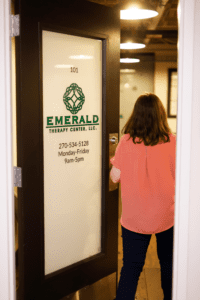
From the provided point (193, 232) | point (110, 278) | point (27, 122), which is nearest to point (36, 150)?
point (27, 122)

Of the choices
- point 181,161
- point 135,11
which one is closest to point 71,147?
point 181,161

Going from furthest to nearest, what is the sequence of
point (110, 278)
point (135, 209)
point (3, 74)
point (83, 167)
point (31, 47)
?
point (110, 278), point (83, 167), point (135, 209), point (31, 47), point (3, 74)

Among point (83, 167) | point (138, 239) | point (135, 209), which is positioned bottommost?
point (138, 239)

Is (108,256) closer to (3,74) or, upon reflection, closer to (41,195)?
(41,195)

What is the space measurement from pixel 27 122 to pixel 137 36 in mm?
3625

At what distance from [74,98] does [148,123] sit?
1.83 ft

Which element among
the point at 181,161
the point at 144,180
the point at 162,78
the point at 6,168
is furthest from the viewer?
the point at 162,78

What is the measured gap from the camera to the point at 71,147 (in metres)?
2.31

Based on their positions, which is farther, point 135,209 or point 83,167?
point 83,167

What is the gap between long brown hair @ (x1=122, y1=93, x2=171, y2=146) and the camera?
1986 mm

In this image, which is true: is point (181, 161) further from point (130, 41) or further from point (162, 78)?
point (162, 78)

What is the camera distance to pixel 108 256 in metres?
2.54

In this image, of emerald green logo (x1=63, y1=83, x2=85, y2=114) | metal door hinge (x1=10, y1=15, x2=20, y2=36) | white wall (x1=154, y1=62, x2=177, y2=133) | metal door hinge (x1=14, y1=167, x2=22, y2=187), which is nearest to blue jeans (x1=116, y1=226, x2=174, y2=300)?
metal door hinge (x1=14, y1=167, x2=22, y2=187)

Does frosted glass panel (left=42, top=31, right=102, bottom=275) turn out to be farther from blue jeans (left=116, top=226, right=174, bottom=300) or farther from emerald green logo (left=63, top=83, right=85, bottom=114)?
blue jeans (left=116, top=226, right=174, bottom=300)
